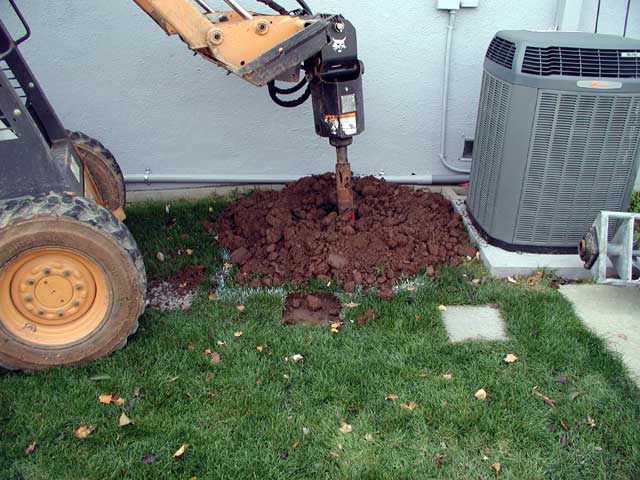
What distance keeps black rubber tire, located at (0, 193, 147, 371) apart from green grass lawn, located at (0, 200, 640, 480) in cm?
10

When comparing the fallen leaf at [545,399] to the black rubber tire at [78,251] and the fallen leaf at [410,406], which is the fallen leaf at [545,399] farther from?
the black rubber tire at [78,251]

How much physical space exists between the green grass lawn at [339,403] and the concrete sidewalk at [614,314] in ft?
0.31

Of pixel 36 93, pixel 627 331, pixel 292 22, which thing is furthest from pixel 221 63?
pixel 627 331

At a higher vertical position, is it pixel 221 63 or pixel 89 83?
pixel 221 63

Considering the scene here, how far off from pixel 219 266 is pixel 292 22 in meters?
1.88

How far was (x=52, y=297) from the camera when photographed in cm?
352

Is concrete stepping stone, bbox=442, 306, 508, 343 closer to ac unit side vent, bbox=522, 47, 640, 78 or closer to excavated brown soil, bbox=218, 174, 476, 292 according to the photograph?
excavated brown soil, bbox=218, 174, 476, 292

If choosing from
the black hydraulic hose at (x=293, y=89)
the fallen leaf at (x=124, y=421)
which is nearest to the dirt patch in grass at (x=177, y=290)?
the fallen leaf at (x=124, y=421)

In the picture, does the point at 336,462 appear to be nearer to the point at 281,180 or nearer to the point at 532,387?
the point at 532,387

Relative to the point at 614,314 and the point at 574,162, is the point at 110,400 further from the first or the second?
the point at 574,162

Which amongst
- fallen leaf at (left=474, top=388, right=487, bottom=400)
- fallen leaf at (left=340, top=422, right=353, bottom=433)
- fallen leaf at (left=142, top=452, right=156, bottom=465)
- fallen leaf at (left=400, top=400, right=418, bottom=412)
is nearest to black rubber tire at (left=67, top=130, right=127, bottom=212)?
fallen leaf at (left=142, top=452, right=156, bottom=465)

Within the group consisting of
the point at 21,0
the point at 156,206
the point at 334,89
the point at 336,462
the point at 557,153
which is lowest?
the point at 156,206

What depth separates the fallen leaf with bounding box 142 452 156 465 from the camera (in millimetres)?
2977

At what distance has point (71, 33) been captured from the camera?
518 centimetres
